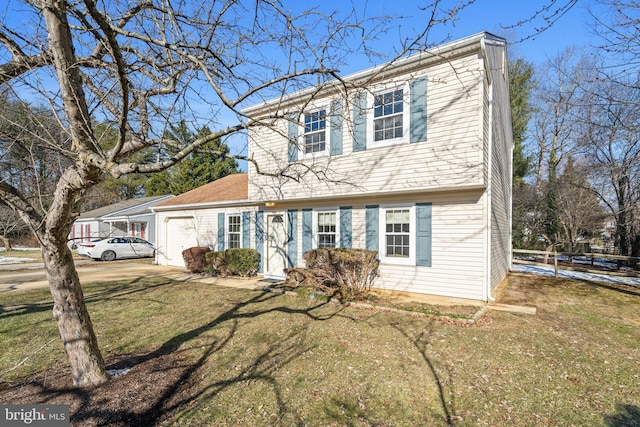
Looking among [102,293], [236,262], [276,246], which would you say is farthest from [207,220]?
[102,293]

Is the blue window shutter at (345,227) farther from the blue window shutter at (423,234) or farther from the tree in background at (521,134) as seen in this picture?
the tree in background at (521,134)

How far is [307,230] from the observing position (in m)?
10.0

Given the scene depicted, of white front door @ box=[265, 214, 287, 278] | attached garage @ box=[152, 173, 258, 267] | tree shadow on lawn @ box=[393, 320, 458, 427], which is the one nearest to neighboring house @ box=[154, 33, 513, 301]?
white front door @ box=[265, 214, 287, 278]

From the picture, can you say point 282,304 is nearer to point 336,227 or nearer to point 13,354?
point 336,227

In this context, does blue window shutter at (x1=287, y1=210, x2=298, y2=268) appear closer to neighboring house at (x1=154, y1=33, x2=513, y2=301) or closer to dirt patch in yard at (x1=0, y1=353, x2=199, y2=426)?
neighboring house at (x1=154, y1=33, x2=513, y2=301)

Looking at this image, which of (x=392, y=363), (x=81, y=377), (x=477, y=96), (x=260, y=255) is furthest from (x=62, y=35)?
(x=260, y=255)

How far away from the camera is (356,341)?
5.07 meters

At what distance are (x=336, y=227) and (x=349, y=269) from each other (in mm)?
1872

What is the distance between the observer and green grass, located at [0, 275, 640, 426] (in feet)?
10.7

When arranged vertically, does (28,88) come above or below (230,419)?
above

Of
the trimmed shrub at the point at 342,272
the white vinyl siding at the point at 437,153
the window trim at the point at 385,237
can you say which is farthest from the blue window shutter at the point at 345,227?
the window trim at the point at 385,237

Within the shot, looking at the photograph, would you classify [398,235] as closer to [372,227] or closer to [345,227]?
[372,227]

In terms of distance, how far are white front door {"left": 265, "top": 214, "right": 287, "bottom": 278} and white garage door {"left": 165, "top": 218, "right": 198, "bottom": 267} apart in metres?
4.43

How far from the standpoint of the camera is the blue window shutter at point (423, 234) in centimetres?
787
